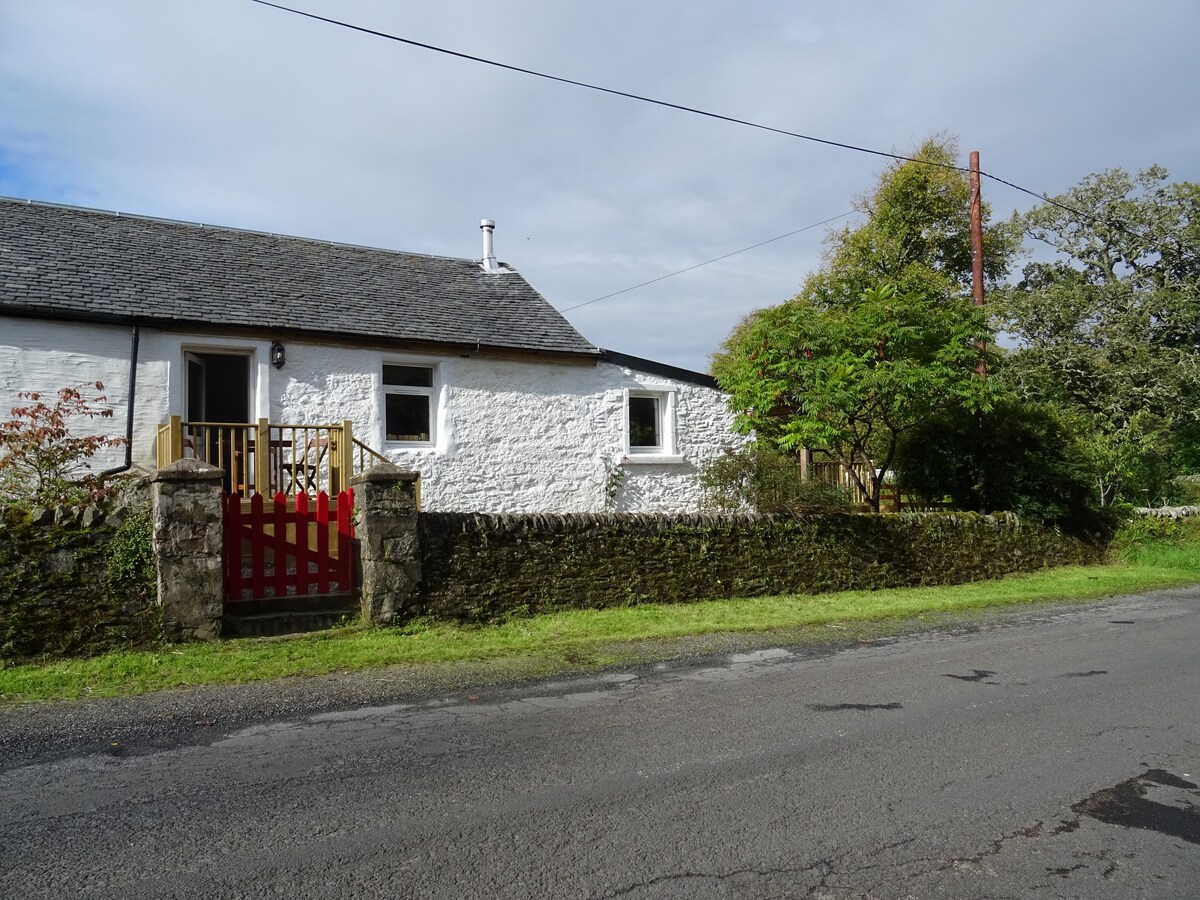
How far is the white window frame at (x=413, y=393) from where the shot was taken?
48.0ft

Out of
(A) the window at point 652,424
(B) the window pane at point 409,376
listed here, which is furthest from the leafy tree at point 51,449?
(A) the window at point 652,424

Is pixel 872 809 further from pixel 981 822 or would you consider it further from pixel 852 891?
pixel 852 891

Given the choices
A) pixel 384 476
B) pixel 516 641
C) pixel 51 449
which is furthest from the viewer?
pixel 51 449

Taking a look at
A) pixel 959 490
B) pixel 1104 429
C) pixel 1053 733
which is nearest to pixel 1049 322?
pixel 1104 429

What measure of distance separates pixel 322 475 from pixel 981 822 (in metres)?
10.9

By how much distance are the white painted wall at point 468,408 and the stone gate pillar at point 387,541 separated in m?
5.24

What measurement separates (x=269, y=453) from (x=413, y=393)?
4.10 meters

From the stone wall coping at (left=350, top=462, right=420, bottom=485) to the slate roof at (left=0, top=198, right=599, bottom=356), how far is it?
18.6ft

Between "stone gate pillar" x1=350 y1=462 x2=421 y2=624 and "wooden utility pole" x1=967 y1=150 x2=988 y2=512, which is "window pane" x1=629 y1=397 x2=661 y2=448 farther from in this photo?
"stone gate pillar" x1=350 y1=462 x2=421 y2=624

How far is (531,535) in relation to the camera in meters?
10.3

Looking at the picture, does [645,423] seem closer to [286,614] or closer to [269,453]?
[269,453]

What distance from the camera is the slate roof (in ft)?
42.8

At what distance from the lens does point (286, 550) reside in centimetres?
934

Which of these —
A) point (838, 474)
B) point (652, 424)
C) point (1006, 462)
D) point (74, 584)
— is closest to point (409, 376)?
point (652, 424)
